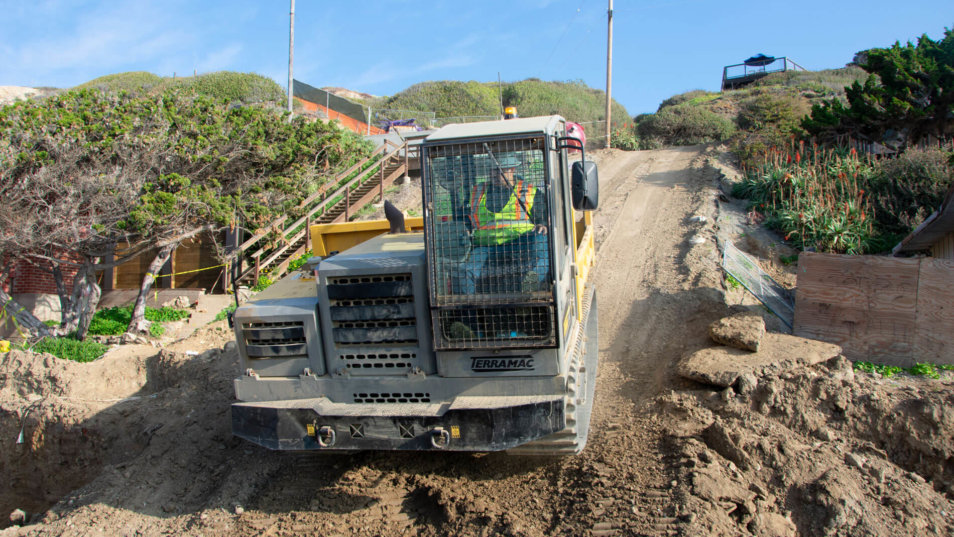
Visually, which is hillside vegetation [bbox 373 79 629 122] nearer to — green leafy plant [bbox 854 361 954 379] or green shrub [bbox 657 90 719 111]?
green shrub [bbox 657 90 719 111]

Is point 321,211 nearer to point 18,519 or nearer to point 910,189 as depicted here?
point 18,519

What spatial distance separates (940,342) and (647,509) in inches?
198

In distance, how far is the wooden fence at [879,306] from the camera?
23.3 feet

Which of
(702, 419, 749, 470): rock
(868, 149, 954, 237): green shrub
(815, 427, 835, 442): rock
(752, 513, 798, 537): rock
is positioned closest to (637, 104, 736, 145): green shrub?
(868, 149, 954, 237): green shrub

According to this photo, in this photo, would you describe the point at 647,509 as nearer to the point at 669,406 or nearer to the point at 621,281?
the point at 669,406

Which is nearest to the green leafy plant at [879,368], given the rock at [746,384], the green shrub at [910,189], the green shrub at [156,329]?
the rock at [746,384]

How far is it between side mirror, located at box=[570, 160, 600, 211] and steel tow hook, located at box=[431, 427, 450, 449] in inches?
76.6

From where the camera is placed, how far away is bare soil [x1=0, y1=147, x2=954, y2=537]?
4434 mm

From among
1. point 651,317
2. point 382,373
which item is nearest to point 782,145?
point 651,317

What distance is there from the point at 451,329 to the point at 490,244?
66 cm

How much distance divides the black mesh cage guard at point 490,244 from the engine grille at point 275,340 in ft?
3.77

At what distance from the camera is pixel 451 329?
436cm

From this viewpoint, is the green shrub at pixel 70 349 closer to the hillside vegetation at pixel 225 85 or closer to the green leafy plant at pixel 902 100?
the green leafy plant at pixel 902 100

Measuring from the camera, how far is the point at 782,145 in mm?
16109
